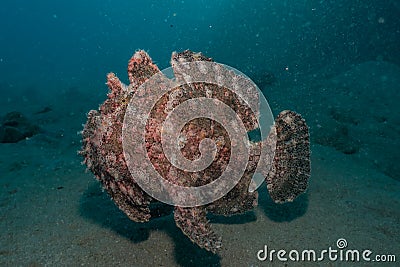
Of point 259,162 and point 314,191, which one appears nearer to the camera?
point 259,162

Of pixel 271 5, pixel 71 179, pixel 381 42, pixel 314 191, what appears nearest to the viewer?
pixel 314 191

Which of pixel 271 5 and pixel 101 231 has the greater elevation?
pixel 271 5

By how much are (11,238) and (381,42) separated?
710 inches

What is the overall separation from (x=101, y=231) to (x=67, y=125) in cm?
756

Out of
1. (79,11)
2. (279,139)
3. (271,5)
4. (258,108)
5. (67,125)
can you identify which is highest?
(79,11)

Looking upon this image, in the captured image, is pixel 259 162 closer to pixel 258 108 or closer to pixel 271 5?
pixel 258 108

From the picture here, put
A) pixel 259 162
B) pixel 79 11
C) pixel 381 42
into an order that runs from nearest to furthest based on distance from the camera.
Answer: pixel 259 162 → pixel 381 42 → pixel 79 11

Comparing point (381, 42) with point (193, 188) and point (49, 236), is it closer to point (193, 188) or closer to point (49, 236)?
point (193, 188)

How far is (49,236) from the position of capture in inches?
163

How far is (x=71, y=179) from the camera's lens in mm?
5957

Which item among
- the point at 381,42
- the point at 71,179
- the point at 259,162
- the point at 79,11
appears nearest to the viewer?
the point at 259,162

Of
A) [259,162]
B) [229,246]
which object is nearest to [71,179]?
[229,246]

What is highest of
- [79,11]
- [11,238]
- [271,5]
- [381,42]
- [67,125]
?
[79,11]

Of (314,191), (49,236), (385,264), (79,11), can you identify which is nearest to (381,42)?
(314,191)
